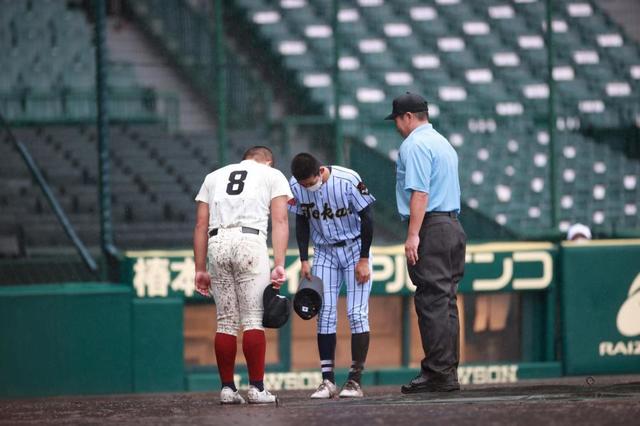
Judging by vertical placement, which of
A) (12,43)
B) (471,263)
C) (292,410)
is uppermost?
(12,43)

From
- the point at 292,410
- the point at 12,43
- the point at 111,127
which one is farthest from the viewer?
the point at 12,43

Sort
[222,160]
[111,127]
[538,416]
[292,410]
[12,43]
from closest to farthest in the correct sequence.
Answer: [538,416]
[292,410]
[222,160]
[111,127]
[12,43]

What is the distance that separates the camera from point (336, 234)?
805 cm

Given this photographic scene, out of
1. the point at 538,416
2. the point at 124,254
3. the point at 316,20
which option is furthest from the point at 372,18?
the point at 538,416

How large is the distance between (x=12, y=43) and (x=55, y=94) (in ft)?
2.76

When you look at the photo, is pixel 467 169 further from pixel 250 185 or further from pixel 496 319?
pixel 250 185

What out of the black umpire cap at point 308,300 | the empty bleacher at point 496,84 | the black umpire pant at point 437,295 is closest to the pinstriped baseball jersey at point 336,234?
the black umpire cap at point 308,300

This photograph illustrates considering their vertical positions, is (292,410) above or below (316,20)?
below

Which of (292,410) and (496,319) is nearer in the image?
(292,410)

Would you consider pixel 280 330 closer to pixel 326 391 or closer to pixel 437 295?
pixel 326 391

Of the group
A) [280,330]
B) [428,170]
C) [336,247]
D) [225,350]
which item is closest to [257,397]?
[225,350]

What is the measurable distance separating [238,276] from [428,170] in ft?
3.88

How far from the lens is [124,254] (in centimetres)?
1073

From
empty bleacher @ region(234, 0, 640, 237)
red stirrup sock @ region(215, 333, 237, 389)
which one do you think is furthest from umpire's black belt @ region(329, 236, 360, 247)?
empty bleacher @ region(234, 0, 640, 237)
